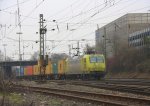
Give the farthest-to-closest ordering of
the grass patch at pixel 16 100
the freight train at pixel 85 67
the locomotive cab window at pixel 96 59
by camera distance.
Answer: the locomotive cab window at pixel 96 59 → the freight train at pixel 85 67 → the grass patch at pixel 16 100

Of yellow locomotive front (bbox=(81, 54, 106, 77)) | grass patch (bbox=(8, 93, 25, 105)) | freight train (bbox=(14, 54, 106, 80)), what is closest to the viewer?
grass patch (bbox=(8, 93, 25, 105))

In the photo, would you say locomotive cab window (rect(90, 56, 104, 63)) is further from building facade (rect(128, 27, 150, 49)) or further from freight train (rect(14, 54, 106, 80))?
building facade (rect(128, 27, 150, 49))

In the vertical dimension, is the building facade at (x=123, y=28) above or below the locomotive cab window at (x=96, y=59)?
above

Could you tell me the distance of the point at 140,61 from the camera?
206 ft

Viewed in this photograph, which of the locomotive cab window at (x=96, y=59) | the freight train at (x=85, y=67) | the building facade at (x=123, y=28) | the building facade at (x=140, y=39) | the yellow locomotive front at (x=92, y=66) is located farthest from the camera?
the building facade at (x=123, y=28)

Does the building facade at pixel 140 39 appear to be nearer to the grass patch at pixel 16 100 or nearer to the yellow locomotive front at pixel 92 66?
the yellow locomotive front at pixel 92 66

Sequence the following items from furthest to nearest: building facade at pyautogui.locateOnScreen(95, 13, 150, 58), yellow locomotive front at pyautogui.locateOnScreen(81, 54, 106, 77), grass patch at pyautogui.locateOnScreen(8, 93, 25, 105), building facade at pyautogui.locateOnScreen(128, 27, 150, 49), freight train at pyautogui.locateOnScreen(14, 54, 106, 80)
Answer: building facade at pyautogui.locateOnScreen(95, 13, 150, 58) < building facade at pyautogui.locateOnScreen(128, 27, 150, 49) < freight train at pyautogui.locateOnScreen(14, 54, 106, 80) < yellow locomotive front at pyautogui.locateOnScreen(81, 54, 106, 77) < grass patch at pyautogui.locateOnScreen(8, 93, 25, 105)

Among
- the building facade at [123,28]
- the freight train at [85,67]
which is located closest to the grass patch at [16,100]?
the freight train at [85,67]

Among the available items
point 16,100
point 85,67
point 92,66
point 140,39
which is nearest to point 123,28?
point 140,39

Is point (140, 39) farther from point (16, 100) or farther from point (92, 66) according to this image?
point (16, 100)

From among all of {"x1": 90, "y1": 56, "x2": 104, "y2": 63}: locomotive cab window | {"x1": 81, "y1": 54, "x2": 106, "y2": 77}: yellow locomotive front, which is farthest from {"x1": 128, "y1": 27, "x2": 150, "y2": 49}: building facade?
{"x1": 81, "y1": 54, "x2": 106, "y2": 77}: yellow locomotive front

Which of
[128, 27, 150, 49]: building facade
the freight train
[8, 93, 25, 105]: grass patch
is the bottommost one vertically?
[8, 93, 25, 105]: grass patch

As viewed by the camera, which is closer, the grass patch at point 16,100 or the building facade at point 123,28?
the grass patch at point 16,100

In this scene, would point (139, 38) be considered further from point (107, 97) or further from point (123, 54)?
point (107, 97)
